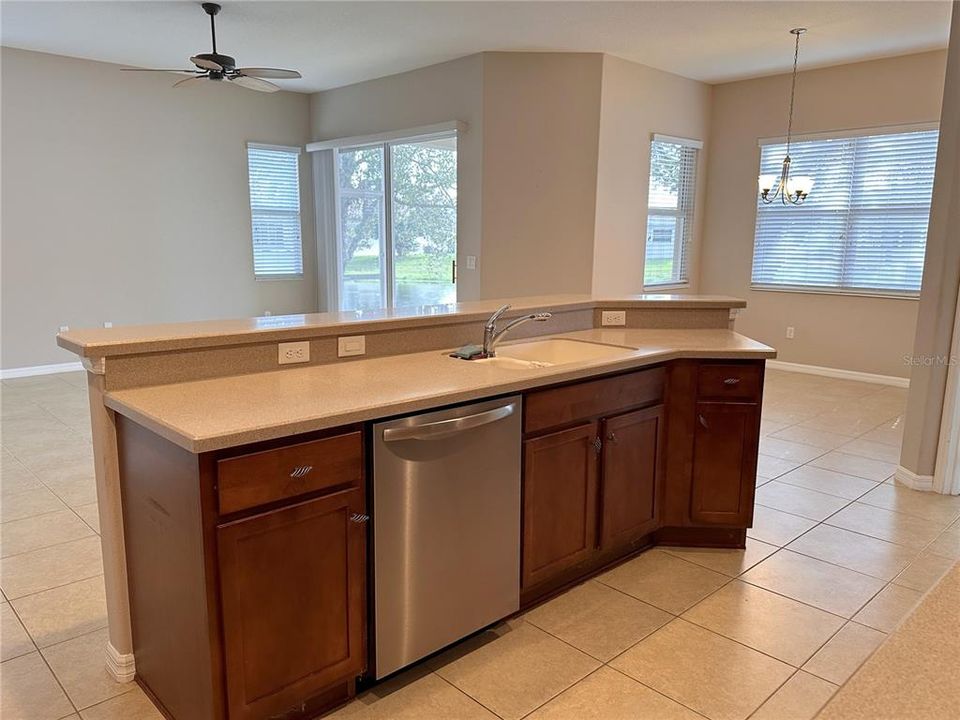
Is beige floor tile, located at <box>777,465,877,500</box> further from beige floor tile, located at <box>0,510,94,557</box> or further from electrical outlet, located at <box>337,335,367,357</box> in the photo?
beige floor tile, located at <box>0,510,94,557</box>

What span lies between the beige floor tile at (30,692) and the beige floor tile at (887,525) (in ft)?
10.8

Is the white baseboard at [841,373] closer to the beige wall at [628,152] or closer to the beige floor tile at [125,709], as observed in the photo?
the beige wall at [628,152]

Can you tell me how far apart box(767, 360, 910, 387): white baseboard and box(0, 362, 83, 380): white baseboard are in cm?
716

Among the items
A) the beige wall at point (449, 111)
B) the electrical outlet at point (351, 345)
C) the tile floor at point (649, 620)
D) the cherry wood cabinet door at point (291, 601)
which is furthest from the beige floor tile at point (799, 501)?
the beige wall at point (449, 111)

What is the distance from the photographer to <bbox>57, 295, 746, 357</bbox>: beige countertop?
1.95 m

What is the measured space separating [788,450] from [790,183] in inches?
121

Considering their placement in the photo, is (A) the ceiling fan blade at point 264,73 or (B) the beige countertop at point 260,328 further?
(A) the ceiling fan blade at point 264,73

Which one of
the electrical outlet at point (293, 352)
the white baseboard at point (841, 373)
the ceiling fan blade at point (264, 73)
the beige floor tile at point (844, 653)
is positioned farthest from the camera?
the white baseboard at point (841, 373)

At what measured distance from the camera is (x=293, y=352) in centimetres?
230

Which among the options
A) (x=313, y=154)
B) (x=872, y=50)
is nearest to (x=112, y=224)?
(x=313, y=154)

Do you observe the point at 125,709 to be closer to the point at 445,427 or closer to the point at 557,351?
the point at 445,427

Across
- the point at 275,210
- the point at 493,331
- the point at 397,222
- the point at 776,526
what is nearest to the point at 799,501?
the point at 776,526

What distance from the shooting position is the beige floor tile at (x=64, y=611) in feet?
7.77

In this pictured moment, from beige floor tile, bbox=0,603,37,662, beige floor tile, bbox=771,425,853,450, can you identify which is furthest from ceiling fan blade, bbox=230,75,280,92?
beige floor tile, bbox=771,425,853,450
